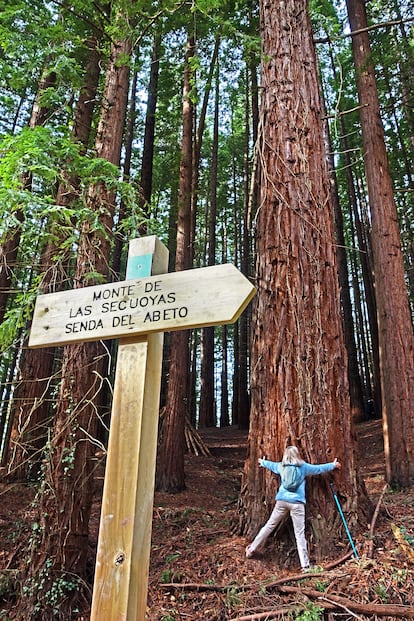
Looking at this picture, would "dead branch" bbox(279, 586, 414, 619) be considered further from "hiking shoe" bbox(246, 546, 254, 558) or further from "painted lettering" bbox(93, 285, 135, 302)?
"painted lettering" bbox(93, 285, 135, 302)

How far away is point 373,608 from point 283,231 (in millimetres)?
3238

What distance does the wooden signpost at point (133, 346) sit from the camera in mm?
1900

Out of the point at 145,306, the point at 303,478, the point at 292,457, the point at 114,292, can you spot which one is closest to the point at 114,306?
the point at 114,292

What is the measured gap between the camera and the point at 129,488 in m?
1.99

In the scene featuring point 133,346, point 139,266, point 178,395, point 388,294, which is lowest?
point 133,346

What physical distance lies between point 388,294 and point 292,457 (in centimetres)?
482

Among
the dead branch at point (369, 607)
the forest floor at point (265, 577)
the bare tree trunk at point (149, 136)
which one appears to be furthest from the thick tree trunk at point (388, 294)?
the bare tree trunk at point (149, 136)

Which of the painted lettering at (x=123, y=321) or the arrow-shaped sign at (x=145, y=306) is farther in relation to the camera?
the painted lettering at (x=123, y=321)

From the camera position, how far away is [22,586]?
152 inches

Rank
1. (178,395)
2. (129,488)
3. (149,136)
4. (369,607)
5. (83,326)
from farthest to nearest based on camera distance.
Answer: (149,136) → (178,395) → (369,607) → (83,326) → (129,488)

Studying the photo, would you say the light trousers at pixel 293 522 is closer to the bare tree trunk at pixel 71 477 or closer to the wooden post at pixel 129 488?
the bare tree trunk at pixel 71 477

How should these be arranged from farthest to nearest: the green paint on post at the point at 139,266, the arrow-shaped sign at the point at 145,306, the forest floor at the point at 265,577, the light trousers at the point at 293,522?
the light trousers at the point at 293,522 → the forest floor at the point at 265,577 → the green paint on post at the point at 139,266 → the arrow-shaped sign at the point at 145,306

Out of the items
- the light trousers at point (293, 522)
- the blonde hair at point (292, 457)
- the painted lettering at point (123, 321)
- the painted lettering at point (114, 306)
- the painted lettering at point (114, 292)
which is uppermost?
the painted lettering at point (114, 292)

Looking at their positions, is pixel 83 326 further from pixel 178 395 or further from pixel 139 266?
pixel 178 395
